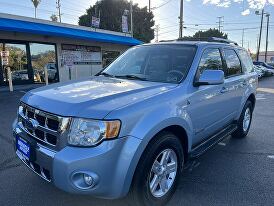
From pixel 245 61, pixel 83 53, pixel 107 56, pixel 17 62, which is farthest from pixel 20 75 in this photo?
pixel 245 61

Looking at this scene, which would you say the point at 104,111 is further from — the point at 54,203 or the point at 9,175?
the point at 9,175

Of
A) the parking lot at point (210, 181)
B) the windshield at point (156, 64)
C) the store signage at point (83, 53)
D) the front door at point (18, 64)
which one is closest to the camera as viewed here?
the parking lot at point (210, 181)

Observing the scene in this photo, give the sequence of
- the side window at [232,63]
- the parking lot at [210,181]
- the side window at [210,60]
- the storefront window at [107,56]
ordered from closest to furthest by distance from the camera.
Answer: the parking lot at [210,181] → the side window at [210,60] → the side window at [232,63] → the storefront window at [107,56]

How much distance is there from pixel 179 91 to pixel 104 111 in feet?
3.60

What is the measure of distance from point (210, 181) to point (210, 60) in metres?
1.70

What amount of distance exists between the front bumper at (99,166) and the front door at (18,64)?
531 inches

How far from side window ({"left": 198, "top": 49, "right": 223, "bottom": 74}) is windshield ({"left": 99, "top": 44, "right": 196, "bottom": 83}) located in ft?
0.60

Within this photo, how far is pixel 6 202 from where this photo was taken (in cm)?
329

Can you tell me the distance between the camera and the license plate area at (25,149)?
292 centimetres

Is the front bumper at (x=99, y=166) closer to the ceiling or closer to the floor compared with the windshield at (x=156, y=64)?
closer to the floor

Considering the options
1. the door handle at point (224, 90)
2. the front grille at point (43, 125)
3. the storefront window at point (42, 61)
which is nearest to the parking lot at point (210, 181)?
the front grille at point (43, 125)

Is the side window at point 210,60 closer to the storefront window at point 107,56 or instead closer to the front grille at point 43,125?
the front grille at point 43,125

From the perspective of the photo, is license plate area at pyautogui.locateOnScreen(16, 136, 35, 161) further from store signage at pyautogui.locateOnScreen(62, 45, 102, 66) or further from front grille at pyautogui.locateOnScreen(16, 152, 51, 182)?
store signage at pyautogui.locateOnScreen(62, 45, 102, 66)

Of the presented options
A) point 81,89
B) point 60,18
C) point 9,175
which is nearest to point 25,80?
point 9,175
